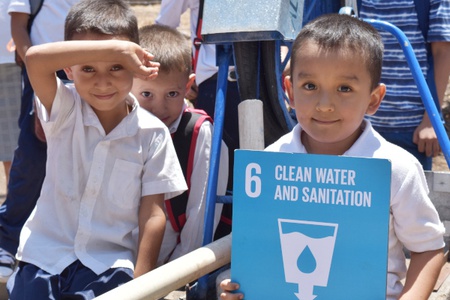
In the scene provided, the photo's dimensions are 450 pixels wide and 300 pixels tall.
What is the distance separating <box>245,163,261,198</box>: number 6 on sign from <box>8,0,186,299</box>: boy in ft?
2.15

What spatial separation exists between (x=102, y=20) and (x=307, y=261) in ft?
3.97

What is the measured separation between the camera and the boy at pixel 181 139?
3441 millimetres

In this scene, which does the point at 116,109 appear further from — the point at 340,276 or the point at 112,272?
the point at 340,276

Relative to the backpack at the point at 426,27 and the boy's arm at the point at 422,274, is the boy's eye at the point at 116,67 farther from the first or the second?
the backpack at the point at 426,27

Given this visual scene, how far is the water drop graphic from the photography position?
2383 mm

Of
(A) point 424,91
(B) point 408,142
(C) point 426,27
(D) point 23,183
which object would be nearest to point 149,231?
(A) point 424,91

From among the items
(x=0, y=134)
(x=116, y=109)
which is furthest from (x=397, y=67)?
(x=0, y=134)

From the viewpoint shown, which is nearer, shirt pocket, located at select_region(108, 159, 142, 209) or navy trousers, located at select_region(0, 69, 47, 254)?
shirt pocket, located at select_region(108, 159, 142, 209)

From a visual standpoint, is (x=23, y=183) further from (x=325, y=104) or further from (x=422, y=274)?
(x=422, y=274)

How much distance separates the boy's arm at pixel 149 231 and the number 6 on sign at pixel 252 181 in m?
0.69

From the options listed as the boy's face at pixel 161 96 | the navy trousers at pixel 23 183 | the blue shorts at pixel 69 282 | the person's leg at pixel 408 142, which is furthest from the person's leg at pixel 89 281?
the person's leg at pixel 408 142

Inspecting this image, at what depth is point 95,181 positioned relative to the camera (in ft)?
10.0

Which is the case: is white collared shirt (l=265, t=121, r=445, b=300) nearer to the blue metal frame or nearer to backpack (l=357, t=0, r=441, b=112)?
the blue metal frame

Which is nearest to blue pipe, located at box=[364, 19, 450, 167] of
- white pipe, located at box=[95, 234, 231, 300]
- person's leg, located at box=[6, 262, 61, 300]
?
white pipe, located at box=[95, 234, 231, 300]
